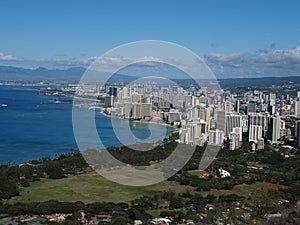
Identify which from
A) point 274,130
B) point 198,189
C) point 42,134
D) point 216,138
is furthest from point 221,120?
point 198,189

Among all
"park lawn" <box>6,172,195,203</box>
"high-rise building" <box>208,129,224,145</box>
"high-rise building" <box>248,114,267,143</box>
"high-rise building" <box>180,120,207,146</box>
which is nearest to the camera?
"park lawn" <box>6,172,195,203</box>

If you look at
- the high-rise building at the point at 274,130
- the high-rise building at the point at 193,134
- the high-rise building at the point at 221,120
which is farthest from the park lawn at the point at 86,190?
the high-rise building at the point at 274,130

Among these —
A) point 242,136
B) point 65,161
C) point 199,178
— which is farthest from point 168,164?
point 242,136

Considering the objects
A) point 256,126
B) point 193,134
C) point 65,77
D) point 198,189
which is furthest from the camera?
point 65,77

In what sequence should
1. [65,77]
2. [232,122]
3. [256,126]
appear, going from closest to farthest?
[256,126] < [232,122] < [65,77]

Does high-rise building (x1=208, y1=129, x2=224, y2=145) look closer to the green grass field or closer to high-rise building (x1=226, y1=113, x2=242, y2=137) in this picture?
high-rise building (x1=226, y1=113, x2=242, y2=137)

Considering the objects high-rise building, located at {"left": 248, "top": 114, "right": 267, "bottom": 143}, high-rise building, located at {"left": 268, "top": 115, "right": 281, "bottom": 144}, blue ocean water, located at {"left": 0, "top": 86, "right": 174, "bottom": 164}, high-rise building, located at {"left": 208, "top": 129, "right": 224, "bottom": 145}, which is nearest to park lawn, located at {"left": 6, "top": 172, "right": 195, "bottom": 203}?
blue ocean water, located at {"left": 0, "top": 86, "right": 174, "bottom": 164}

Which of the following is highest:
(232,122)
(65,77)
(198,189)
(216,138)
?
(65,77)

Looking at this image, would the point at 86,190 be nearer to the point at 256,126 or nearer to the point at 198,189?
the point at 198,189

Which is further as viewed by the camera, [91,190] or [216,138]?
[216,138]

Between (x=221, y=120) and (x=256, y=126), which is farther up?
(x=221, y=120)
